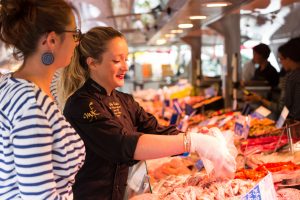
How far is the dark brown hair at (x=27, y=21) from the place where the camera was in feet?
5.08

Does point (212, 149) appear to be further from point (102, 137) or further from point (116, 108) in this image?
point (116, 108)

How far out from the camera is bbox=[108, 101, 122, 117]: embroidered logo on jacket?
2.34 m

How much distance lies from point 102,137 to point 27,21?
718 millimetres

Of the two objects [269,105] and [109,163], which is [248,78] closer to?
[269,105]

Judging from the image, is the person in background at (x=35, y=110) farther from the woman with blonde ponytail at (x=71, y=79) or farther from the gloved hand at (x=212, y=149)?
the woman with blonde ponytail at (x=71, y=79)

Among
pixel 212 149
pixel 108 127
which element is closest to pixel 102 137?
pixel 108 127

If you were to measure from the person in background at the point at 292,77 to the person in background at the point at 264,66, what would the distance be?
3.02 feet

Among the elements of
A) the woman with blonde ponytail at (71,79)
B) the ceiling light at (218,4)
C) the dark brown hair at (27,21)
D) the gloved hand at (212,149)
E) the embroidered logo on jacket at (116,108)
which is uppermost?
the ceiling light at (218,4)

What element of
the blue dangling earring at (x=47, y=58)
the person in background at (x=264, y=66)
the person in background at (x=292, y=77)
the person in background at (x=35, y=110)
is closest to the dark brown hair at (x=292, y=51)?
the person in background at (x=292, y=77)

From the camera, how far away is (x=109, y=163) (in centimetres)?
226

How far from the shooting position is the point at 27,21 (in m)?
1.55

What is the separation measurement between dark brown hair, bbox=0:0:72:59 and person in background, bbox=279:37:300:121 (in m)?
3.31

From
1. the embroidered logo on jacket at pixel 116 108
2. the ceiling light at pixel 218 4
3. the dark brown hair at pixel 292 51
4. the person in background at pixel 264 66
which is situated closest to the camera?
the embroidered logo on jacket at pixel 116 108

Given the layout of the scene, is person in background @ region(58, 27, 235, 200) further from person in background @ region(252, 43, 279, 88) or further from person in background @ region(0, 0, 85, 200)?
person in background @ region(252, 43, 279, 88)
